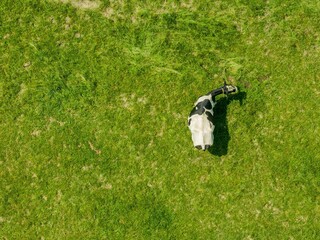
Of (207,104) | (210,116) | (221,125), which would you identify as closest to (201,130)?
(210,116)

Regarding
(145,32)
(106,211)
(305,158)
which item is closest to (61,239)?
(106,211)

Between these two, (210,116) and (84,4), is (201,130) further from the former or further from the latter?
A: (84,4)

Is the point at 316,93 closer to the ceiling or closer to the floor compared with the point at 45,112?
closer to the ceiling

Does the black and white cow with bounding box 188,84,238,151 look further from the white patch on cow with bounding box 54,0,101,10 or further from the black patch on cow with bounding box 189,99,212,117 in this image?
the white patch on cow with bounding box 54,0,101,10

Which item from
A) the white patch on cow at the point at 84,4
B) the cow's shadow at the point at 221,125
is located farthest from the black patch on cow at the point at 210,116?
the white patch on cow at the point at 84,4

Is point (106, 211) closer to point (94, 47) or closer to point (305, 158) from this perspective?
point (94, 47)

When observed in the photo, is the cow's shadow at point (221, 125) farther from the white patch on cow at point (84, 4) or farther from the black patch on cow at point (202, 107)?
the white patch on cow at point (84, 4)
